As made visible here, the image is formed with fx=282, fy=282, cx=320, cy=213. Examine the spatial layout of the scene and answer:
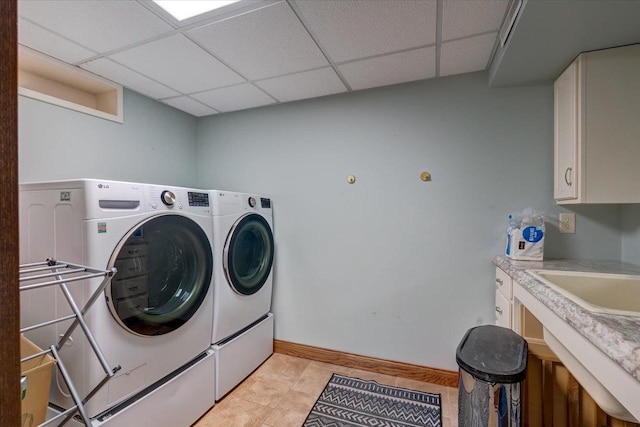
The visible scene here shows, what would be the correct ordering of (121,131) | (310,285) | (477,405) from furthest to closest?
(310,285)
(121,131)
(477,405)

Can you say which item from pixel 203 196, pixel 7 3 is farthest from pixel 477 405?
pixel 203 196

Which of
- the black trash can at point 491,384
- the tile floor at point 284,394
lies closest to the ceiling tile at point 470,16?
the black trash can at point 491,384

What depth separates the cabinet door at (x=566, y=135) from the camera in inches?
58.1

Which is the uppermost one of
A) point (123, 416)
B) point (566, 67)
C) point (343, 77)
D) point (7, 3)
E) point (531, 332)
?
point (343, 77)

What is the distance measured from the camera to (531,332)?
1.42 m

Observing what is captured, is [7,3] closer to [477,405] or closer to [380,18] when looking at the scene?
[380,18]

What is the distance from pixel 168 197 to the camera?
4.83ft

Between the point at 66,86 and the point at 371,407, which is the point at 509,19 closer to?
the point at 371,407

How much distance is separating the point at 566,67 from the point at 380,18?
44.0 inches

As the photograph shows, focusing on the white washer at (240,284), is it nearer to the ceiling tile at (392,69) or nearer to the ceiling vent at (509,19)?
the ceiling tile at (392,69)

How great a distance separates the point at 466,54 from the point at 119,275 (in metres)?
2.18

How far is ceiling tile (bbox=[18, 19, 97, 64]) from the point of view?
142cm

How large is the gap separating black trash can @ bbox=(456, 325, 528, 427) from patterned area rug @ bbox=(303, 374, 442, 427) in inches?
24.5

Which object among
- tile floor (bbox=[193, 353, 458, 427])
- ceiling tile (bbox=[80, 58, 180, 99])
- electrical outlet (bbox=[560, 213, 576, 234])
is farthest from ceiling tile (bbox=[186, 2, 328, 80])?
tile floor (bbox=[193, 353, 458, 427])
